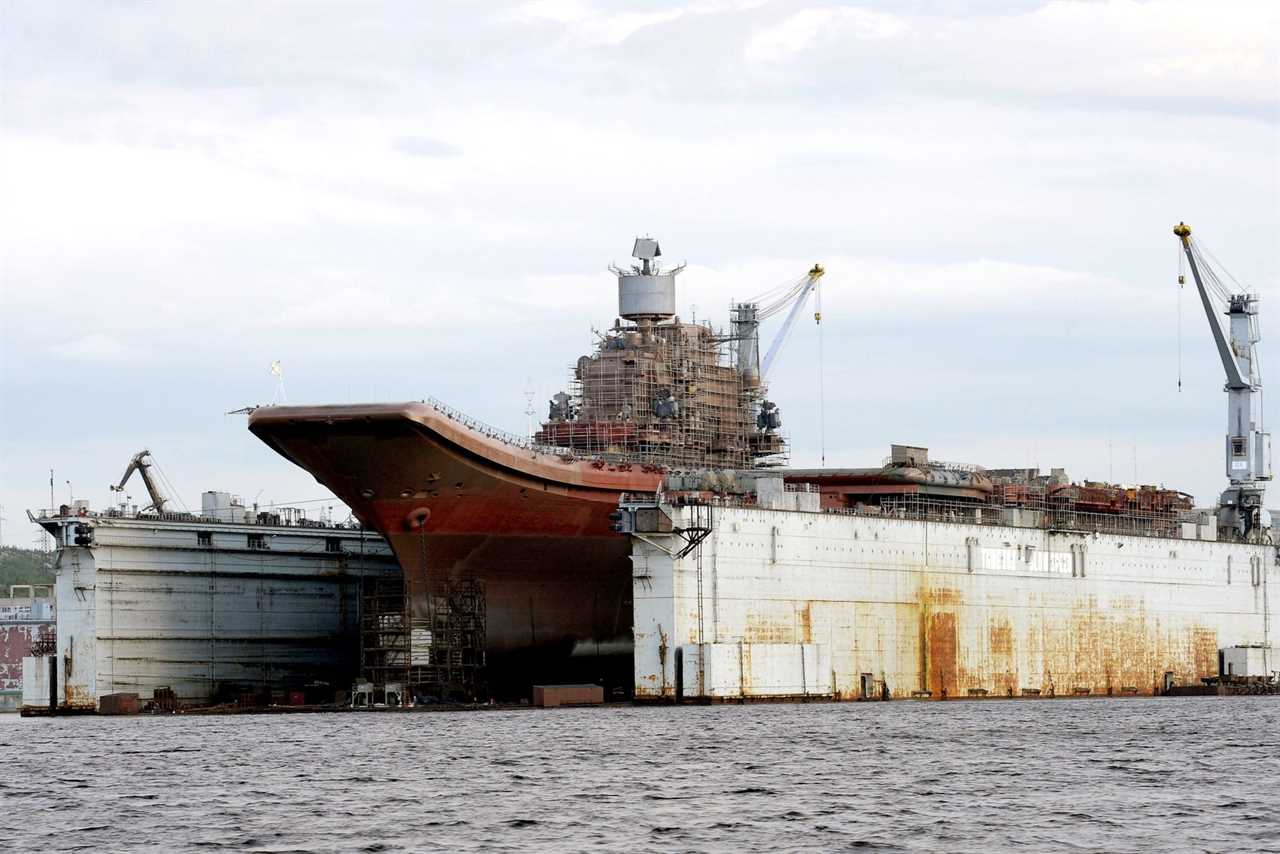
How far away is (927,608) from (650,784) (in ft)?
144

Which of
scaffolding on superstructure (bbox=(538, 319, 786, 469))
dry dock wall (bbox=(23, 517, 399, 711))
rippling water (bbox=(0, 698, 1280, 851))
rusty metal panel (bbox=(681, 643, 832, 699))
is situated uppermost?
scaffolding on superstructure (bbox=(538, 319, 786, 469))

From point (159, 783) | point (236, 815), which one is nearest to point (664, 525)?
point (159, 783)

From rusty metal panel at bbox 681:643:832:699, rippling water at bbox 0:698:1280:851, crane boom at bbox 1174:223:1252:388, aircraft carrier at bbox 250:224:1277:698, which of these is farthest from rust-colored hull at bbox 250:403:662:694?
crane boom at bbox 1174:223:1252:388

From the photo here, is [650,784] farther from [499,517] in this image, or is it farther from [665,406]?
[665,406]

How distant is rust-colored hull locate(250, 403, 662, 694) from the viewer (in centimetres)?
7800

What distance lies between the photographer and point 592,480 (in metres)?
85.1

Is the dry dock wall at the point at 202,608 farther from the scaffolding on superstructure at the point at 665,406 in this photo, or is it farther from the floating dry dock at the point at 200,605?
the scaffolding on superstructure at the point at 665,406

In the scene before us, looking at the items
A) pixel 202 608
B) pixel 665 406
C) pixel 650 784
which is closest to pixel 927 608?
pixel 665 406

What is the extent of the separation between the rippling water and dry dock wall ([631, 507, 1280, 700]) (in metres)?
4.53

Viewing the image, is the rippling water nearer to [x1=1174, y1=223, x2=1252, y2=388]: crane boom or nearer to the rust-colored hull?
the rust-colored hull

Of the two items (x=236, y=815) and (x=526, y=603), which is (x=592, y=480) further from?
(x=236, y=815)

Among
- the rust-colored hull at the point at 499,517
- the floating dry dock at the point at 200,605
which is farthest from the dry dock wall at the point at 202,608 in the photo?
the rust-colored hull at the point at 499,517

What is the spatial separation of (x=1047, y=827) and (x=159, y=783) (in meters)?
21.1

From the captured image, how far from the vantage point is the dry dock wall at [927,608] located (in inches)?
3167
